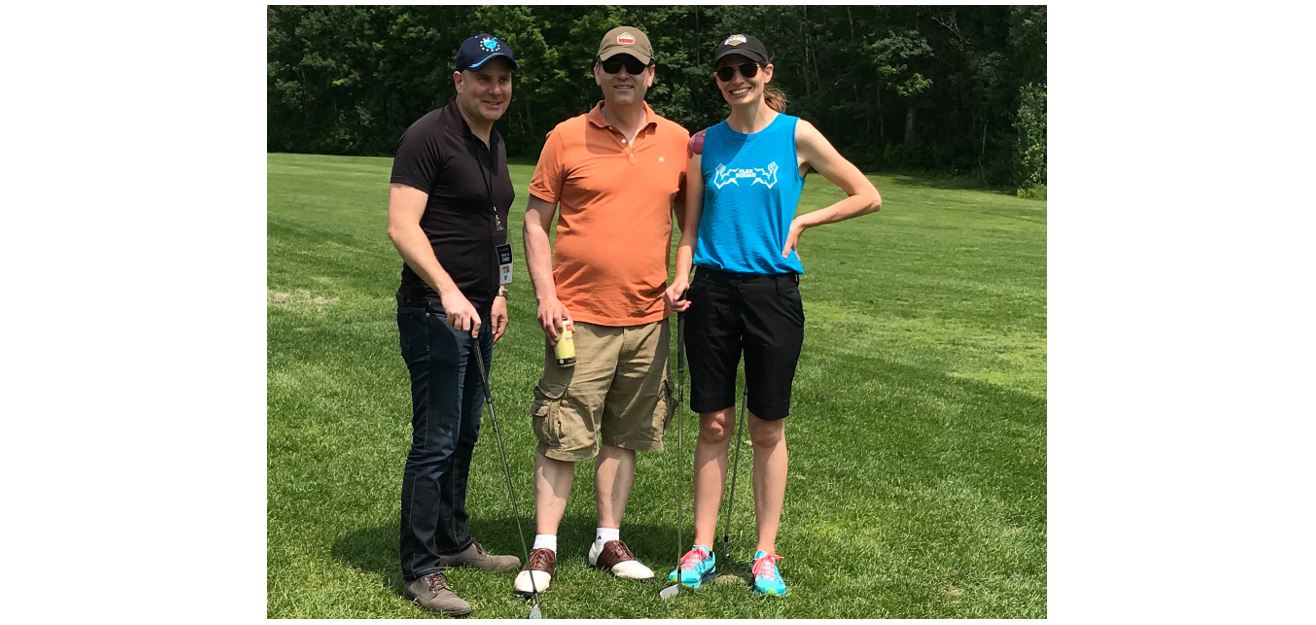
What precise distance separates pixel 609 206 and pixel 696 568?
1.47 meters

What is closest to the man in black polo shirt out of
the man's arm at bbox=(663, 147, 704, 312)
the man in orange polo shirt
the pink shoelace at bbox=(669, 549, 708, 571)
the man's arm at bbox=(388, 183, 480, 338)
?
the man's arm at bbox=(388, 183, 480, 338)

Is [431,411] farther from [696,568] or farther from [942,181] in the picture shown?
Answer: [942,181]

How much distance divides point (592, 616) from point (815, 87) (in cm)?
5028

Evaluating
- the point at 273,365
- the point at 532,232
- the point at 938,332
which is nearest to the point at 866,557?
the point at 532,232

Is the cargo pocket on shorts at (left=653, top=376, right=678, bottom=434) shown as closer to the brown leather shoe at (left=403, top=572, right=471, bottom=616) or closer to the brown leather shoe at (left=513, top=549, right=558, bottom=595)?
the brown leather shoe at (left=513, top=549, right=558, bottom=595)

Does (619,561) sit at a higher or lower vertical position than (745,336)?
lower

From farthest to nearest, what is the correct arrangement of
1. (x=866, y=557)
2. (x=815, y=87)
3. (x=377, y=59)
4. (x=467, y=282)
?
(x=377, y=59), (x=815, y=87), (x=866, y=557), (x=467, y=282)

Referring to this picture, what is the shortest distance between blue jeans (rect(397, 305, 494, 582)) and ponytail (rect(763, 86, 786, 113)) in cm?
135

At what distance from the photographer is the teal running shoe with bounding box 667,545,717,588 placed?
4414 mm

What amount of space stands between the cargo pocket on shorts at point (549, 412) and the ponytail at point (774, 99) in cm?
132

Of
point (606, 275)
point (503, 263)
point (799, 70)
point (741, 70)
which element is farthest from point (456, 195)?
point (799, 70)

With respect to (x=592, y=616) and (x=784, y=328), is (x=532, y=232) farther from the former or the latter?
(x=592, y=616)

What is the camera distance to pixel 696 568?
4430 mm

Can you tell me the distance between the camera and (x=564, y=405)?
4309 millimetres
